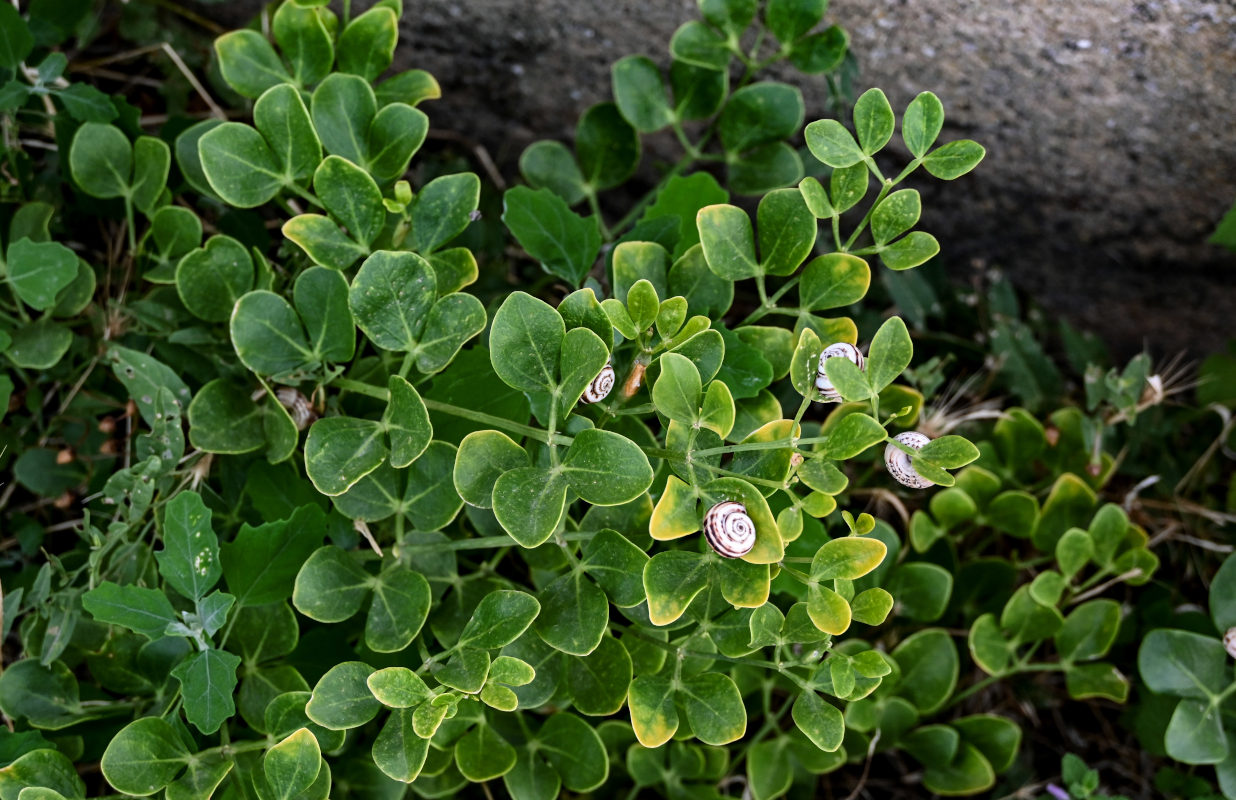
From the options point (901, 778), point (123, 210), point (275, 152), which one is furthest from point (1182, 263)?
point (123, 210)

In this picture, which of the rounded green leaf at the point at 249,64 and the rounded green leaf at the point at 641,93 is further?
the rounded green leaf at the point at 641,93

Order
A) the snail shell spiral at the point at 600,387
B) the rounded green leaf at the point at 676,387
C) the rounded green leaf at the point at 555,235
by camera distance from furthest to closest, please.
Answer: the rounded green leaf at the point at 555,235
the snail shell spiral at the point at 600,387
the rounded green leaf at the point at 676,387

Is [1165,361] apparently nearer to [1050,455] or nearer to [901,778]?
[1050,455]

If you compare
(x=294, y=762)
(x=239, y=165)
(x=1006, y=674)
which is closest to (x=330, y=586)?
(x=294, y=762)

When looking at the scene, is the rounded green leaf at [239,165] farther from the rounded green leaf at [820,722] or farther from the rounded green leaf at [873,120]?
the rounded green leaf at [820,722]

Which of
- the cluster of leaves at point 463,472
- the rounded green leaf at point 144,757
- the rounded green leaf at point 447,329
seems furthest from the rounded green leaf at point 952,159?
the rounded green leaf at point 144,757

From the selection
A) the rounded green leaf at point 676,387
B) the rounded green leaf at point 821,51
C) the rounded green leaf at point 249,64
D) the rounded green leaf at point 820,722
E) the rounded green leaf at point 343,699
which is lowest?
the rounded green leaf at point 343,699

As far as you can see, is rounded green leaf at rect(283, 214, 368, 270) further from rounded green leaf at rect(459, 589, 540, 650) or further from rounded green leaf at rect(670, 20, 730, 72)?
rounded green leaf at rect(670, 20, 730, 72)

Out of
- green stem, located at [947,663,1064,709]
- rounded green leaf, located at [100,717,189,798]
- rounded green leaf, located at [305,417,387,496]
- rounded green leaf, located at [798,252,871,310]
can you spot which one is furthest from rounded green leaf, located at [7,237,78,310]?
green stem, located at [947,663,1064,709]
